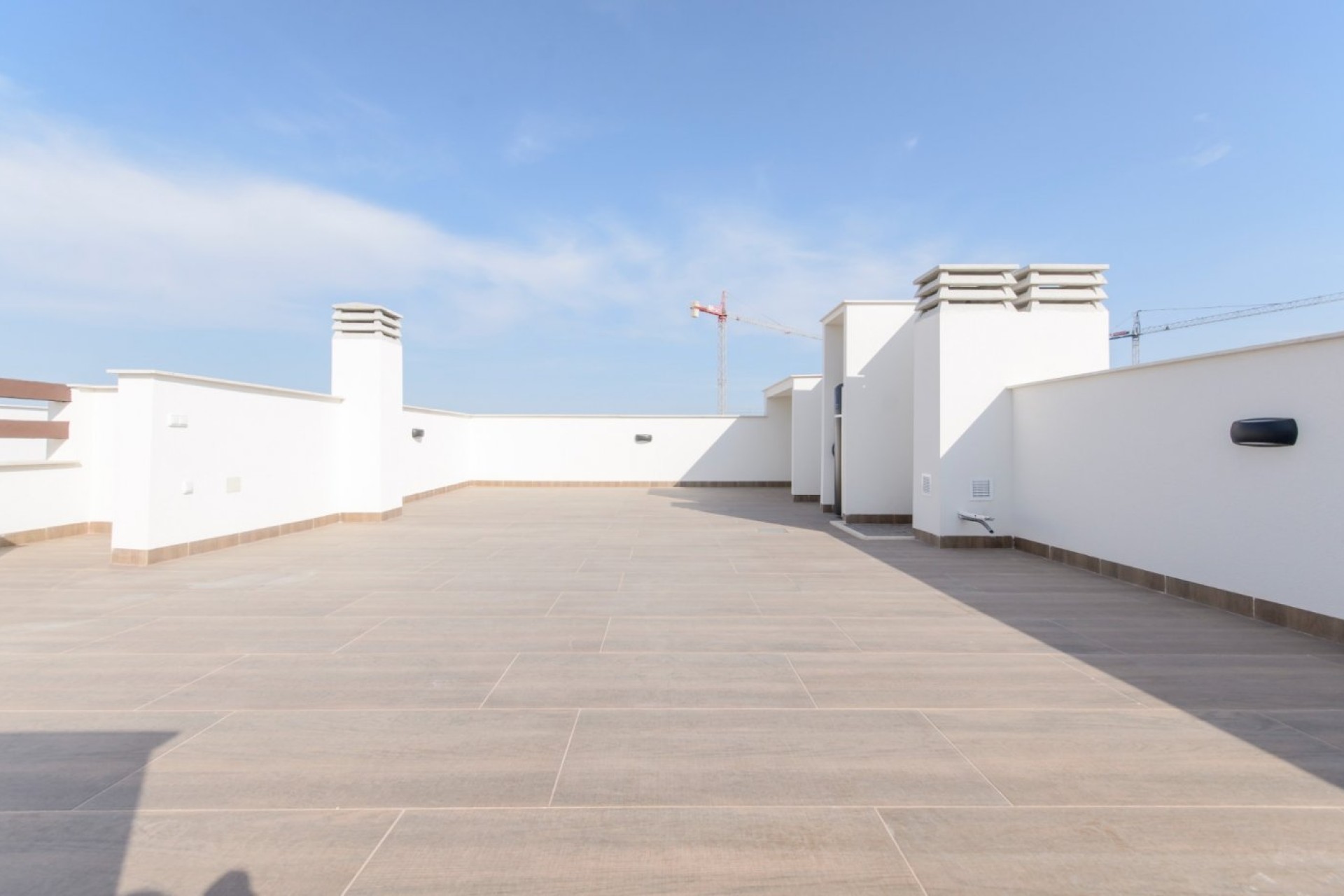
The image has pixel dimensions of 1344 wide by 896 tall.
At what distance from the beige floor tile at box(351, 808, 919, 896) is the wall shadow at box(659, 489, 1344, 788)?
1294 mm

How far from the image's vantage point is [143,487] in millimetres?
5770

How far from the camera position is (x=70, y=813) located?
1843 millimetres

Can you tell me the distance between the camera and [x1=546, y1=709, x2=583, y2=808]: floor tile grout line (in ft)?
6.27

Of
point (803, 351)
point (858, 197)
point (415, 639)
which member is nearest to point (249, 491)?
point (415, 639)

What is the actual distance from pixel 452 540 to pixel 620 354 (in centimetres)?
1900

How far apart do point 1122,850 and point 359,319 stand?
9.50 metres

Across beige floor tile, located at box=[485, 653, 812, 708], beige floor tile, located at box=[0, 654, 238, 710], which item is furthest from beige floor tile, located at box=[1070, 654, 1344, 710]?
beige floor tile, located at box=[0, 654, 238, 710]

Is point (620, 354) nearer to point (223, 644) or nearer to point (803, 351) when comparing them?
point (223, 644)

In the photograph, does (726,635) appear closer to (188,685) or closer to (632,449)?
(188,685)

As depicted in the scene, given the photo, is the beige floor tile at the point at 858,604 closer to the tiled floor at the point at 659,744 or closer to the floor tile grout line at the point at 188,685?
the tiled floor at the point at 659,744

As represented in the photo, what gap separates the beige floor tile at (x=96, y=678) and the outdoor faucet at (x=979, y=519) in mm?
6433

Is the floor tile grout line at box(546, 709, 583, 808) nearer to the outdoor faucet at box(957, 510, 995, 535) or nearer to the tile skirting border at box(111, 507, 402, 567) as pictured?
the tile skirting border at box(111, 507, 402, 567)

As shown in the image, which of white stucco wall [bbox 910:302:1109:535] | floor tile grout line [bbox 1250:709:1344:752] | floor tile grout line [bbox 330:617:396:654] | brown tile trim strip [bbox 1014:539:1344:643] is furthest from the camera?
white stucco wall [bbox 910:302:1109:535]

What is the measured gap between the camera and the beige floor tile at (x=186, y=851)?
1528 mm
